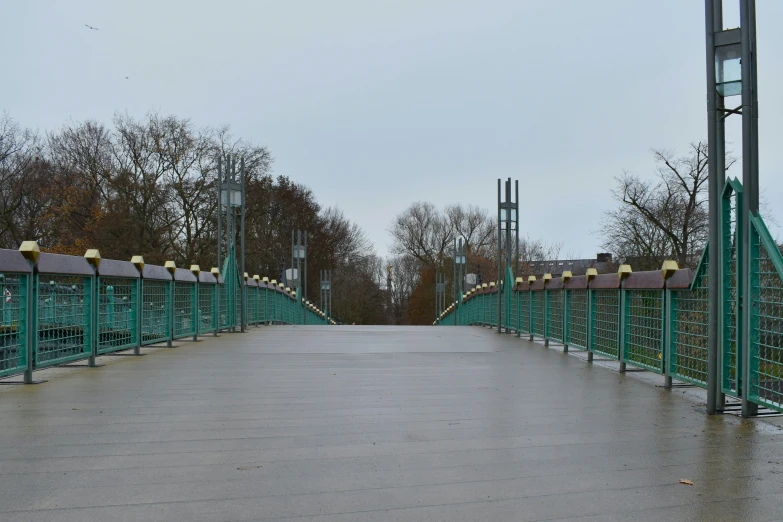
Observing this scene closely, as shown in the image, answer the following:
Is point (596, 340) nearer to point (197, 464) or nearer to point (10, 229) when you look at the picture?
point (197, 464)

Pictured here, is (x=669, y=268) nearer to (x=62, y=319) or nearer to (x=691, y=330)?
(x=691, y=330)

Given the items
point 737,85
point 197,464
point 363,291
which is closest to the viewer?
point 197,464

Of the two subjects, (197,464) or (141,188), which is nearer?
(197,464)

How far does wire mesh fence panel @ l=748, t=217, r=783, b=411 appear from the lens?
4.79 m

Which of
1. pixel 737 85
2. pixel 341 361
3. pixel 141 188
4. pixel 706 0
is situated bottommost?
pixel 341 361

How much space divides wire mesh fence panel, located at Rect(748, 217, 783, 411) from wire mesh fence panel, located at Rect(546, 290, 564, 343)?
602 cm

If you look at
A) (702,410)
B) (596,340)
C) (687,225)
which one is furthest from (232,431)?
(687,225)

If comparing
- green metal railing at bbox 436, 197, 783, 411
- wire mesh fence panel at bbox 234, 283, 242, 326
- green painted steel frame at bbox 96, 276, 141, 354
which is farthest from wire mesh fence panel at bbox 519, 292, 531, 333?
green painted steel frame at bbox 96, 276, 141, 354

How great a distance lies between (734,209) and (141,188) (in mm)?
33454

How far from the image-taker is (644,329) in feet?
25.1

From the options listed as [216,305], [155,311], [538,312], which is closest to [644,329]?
[538,312]

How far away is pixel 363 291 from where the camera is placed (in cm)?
7019

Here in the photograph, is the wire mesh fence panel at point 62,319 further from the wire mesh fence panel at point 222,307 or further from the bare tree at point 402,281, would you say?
the bare tree at point 402,281

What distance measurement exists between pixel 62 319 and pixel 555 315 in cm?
698
